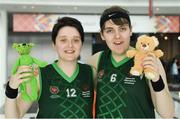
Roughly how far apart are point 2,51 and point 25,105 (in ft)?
31.7

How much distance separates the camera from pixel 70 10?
10.7 metres

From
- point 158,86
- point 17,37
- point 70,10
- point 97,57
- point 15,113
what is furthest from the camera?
point 17,37

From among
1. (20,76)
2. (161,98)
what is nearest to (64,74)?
(20,76)

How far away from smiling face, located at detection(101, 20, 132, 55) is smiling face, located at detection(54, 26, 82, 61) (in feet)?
0.49

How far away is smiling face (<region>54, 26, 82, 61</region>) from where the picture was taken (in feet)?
5.49

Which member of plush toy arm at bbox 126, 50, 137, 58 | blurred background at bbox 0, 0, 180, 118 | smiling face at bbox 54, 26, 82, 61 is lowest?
plush toy arm at bbox 126, 50, 137, 58

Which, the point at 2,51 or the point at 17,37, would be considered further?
the point at 17,37

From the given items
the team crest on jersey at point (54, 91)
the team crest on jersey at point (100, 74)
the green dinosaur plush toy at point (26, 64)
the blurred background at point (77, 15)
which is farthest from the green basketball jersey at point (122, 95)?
the blurred background at point (77, 15)

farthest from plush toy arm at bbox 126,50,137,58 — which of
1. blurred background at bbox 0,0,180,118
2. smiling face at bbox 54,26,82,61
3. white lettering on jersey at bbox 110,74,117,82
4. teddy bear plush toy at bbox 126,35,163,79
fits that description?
blurred background at bbox 0,0,180,118

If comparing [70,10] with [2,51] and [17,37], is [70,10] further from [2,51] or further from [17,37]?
[17,37]

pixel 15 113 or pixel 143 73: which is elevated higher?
pixel 143 73

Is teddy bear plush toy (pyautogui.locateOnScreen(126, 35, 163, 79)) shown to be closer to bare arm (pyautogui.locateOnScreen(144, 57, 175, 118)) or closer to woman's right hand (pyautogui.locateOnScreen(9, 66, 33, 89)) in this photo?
bare arm (pyautogui.locateOnScreen(144, 57, 175, 118))

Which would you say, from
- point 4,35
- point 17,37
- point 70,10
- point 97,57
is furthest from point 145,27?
point 97,57

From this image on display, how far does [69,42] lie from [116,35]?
0.78ft
